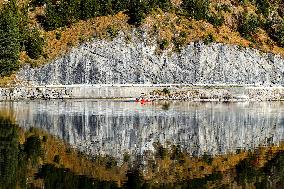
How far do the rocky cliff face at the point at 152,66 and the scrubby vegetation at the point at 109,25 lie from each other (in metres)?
3.41

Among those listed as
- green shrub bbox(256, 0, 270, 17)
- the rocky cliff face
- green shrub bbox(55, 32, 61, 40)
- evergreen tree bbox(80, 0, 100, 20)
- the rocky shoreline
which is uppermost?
green shrub bbox(256, 0, 270, 17)

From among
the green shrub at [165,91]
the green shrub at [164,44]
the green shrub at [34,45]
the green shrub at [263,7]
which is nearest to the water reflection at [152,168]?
the green shrub at [165,91]

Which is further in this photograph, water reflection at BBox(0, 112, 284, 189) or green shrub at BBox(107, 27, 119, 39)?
green shrub at BBox(107, 27, 119, 39)

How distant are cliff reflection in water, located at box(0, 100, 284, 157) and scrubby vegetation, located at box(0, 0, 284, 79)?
46187mm

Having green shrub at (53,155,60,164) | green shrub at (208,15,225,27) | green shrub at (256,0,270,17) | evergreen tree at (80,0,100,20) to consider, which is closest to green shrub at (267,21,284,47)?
green shrub at (256,0,270,17)

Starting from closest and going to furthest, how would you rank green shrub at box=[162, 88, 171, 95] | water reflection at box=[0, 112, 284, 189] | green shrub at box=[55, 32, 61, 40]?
1. water reflection at box=[0, 112, 284, 189]
2. green shrub at box=[162, 88, 171, 95]
3. green shrub at box=[55, 32, 61, 40]

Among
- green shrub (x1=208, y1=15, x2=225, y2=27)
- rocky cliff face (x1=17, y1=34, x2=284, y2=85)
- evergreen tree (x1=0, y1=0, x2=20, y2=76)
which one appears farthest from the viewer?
green shrub (x1=208, y1=15, x2=225, y2=27)

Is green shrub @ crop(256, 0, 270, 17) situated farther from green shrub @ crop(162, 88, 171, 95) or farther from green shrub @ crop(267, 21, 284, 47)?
green shrub @ crop(162, 88, 171, 95)

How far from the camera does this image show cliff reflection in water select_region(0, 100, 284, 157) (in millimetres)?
67938

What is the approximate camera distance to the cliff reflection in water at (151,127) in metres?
67.9

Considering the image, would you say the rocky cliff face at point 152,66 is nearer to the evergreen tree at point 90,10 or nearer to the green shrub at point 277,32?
the evergreen tree at point 90,10

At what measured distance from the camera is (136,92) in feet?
492

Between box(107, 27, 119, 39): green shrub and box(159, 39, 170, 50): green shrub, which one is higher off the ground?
box(107, 27, 119, 39): green shrub

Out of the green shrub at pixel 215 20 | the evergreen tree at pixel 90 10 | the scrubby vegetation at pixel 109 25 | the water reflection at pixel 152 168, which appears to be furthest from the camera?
the green shrub at pixel 215 20
